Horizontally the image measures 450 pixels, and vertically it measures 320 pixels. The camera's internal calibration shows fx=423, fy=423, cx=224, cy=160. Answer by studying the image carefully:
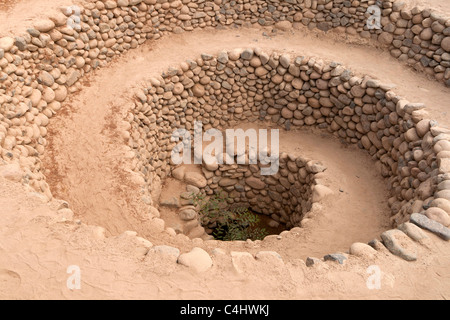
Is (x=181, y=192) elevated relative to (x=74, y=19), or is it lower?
lower

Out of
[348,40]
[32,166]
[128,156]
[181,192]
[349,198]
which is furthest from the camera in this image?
[348,40]

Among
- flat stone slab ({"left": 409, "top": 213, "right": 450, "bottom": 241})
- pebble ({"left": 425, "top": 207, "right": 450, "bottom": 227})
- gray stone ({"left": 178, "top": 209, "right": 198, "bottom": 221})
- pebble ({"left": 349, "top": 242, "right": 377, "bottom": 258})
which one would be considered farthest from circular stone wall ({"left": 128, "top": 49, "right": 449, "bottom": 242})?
pebble ({"left": 349, "top": 242, "right": 377, "bottom": 258})

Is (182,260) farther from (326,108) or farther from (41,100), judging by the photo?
(326,108)

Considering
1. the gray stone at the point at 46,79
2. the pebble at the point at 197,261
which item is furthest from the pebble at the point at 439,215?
the gray stone at the point at 46,79

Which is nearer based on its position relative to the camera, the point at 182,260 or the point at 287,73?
the point at 182,260

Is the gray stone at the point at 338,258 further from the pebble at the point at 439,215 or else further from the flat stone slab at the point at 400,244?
the pebble at the point at 439,215

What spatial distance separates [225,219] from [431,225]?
4.05 meters

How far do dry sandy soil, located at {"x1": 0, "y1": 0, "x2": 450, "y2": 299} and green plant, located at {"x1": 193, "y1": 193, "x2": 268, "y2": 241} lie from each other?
1441 mm

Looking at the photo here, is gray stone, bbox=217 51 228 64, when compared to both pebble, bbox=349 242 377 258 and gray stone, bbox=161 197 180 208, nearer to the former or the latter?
gray stone, bbox=161 197 180 208

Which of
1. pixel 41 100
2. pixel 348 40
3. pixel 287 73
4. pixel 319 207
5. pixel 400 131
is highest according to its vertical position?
pixel 348 40

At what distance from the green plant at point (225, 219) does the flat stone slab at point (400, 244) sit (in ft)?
10.6

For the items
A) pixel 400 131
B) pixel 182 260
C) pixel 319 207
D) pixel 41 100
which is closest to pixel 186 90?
pixel 41 100

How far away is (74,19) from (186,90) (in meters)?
2.19

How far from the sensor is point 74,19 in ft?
22.0
